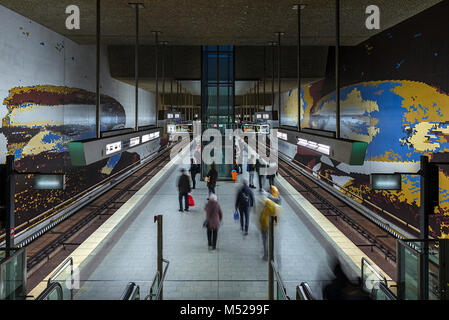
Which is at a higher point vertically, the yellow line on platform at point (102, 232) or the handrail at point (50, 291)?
the handrail at point (50, 291)

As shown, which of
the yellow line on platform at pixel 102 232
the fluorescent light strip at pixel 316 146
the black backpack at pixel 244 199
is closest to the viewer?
the fluorescent light strip at pixel 316 146

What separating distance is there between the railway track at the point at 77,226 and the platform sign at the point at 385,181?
6003mm

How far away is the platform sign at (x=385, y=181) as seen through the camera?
4660 mm

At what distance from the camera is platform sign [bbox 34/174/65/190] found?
4.36m

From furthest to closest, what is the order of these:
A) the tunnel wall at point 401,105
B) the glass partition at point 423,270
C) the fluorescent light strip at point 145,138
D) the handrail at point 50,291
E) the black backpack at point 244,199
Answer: the black backpack at point 244,199
the tunnel wall at point 401,105
the fluorescent light strip at point 145,138
the glass partition at point 423,270
the handrail at point 50,291

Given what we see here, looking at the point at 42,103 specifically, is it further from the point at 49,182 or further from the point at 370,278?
the point at 370,278

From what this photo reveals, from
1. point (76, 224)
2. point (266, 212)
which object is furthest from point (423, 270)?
point (76, 224)

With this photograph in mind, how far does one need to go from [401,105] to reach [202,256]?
255 inches

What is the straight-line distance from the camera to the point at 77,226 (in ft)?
28.6

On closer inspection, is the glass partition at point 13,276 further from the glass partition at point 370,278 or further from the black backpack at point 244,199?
the black backpack at point 244,199

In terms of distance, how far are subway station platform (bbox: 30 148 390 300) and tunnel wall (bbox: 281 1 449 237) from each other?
2.24m

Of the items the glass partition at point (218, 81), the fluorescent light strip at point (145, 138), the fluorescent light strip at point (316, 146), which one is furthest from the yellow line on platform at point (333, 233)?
the fluorescent light strip at point (145, 138)

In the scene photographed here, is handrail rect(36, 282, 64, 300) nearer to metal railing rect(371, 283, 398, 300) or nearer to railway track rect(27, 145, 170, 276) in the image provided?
railway track rect(27, 145, 170, 276)
